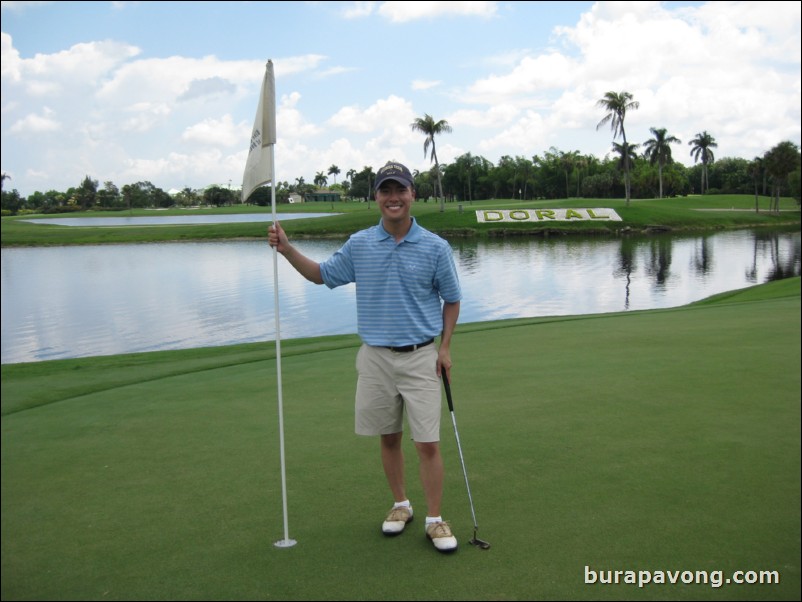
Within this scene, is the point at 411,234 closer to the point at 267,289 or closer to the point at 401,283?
the point at 401,283

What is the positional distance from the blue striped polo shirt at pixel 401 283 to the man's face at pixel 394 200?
0.32 feet

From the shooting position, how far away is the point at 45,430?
654 centimetres

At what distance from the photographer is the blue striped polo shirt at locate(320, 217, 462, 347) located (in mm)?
4062

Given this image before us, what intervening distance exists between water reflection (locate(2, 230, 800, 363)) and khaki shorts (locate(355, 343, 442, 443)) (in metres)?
15.2

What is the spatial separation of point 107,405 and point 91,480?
2.70 meters

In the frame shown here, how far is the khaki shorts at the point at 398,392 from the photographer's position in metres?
4.07

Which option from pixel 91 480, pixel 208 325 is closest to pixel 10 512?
pixel 91 480

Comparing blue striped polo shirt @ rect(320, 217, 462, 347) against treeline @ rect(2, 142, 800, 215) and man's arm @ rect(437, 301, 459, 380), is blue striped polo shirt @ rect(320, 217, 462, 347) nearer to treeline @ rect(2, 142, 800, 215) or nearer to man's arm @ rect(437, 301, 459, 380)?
man's arm @ rect(437, 301, 459, 380)

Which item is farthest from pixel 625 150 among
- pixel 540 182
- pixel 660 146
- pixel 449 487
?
pixel 449 487

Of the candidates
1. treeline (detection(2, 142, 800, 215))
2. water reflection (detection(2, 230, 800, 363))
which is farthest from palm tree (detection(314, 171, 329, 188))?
water reflection (detection(2, 230, 800, 363))

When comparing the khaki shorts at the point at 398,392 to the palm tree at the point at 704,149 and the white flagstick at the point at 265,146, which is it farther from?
the palm tree at the point at 704,149

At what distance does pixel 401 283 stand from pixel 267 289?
26080mm

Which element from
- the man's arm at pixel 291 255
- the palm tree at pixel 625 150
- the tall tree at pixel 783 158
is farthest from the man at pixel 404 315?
the palm tree at pixel 625 150

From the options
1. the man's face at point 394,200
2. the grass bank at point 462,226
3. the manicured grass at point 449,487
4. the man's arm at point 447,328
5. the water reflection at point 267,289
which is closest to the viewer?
the manicured grass at point 449,487
